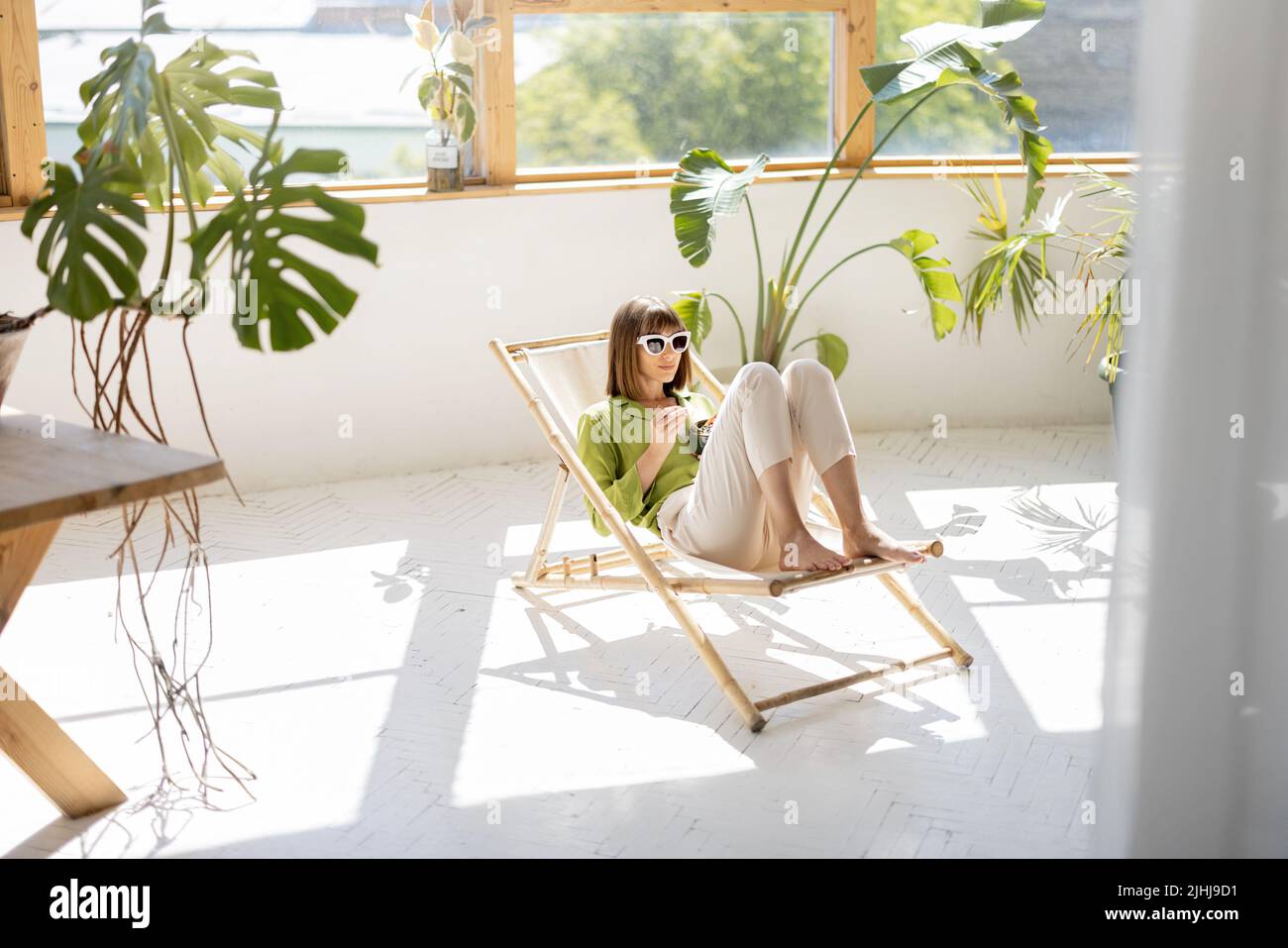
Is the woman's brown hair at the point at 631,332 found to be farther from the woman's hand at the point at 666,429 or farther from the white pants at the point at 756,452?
the white pants at the point at 756,452

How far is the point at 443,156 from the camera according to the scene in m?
5.45

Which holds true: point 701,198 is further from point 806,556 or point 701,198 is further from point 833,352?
point 806,556

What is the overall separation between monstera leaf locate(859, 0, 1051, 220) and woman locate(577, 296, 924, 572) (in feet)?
4.36

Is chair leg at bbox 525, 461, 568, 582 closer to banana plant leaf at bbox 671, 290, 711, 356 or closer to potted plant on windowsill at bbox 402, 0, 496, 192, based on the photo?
banana plant leaf at bbox 671, 290, 711, 356

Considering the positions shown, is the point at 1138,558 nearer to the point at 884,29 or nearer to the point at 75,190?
the point at 75,190

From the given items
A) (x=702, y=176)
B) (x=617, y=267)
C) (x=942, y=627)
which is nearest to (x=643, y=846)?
(x=942, y=627)

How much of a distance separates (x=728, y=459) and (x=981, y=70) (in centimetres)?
204

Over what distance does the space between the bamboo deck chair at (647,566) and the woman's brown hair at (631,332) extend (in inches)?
9.4

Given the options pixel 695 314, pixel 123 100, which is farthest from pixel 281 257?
pixel 695 314

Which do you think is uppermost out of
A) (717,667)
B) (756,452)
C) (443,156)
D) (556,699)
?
(443,156)

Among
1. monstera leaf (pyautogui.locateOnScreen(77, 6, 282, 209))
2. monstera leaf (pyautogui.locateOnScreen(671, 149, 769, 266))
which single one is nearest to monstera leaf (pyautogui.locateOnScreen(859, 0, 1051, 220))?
monstera leaf (pyautogui.locateOnScreen(671, 149, 769, 266))

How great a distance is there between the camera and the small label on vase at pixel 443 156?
5.45m

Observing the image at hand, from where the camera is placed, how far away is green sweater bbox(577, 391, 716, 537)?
395cm

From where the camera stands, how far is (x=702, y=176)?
4.99 meters
